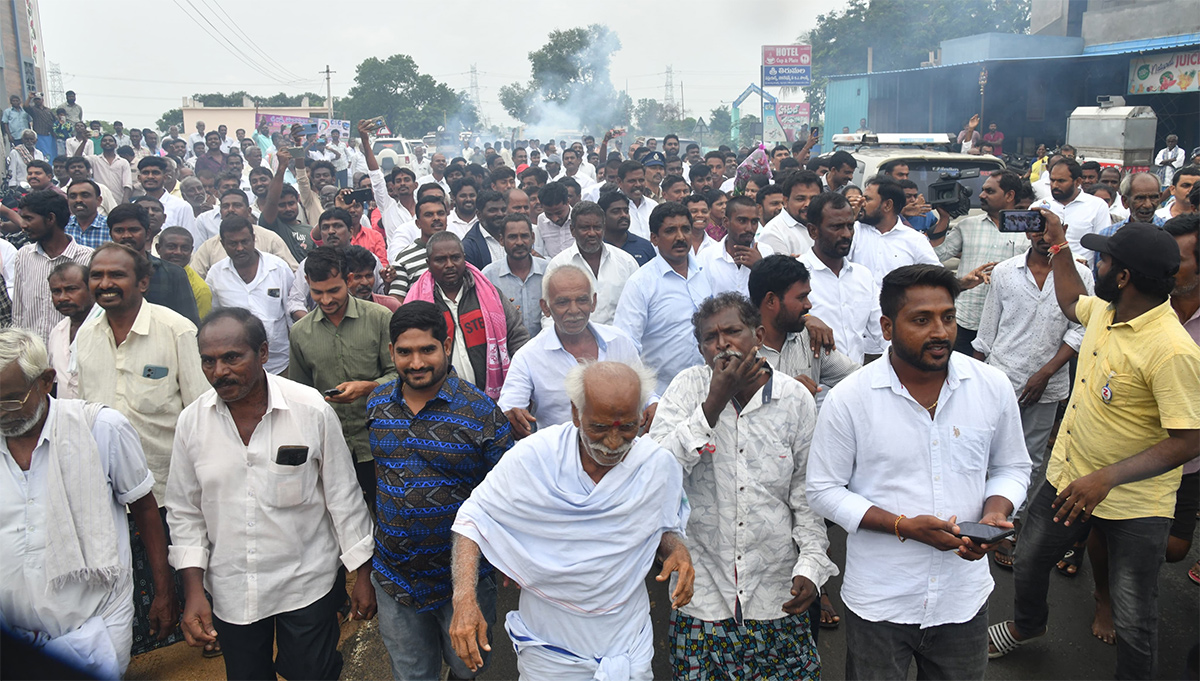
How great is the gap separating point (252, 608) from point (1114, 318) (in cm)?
382

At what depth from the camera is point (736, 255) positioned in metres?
5.35

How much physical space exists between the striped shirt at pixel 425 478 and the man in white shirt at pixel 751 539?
2.56 ft

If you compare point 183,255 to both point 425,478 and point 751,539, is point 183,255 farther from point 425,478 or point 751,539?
point 751,539

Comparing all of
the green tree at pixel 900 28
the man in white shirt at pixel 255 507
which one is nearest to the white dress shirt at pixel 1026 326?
the man in white shirt at pixel 255 507

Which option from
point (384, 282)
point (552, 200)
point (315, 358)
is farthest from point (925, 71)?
point (315, 358)

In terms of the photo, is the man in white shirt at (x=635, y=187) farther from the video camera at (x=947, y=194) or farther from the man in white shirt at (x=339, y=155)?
the man in white shirt at (x=339, y=155)

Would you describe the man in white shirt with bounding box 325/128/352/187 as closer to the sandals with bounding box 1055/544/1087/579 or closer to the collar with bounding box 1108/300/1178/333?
the sandals with bounding box 1055/544/1087/579

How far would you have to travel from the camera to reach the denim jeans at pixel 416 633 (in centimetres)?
321

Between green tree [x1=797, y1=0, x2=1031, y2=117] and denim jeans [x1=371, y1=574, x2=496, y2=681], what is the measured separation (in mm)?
39204

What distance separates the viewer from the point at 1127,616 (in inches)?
137

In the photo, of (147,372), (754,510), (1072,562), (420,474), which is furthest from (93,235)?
(1072,562)

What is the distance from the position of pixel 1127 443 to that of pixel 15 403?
4342 mm

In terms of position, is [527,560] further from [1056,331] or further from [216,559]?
[1056,331]

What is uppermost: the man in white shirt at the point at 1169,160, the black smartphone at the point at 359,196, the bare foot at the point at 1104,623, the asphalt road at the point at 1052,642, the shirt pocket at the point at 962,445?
the man in white shirt at the point at 1169,160
